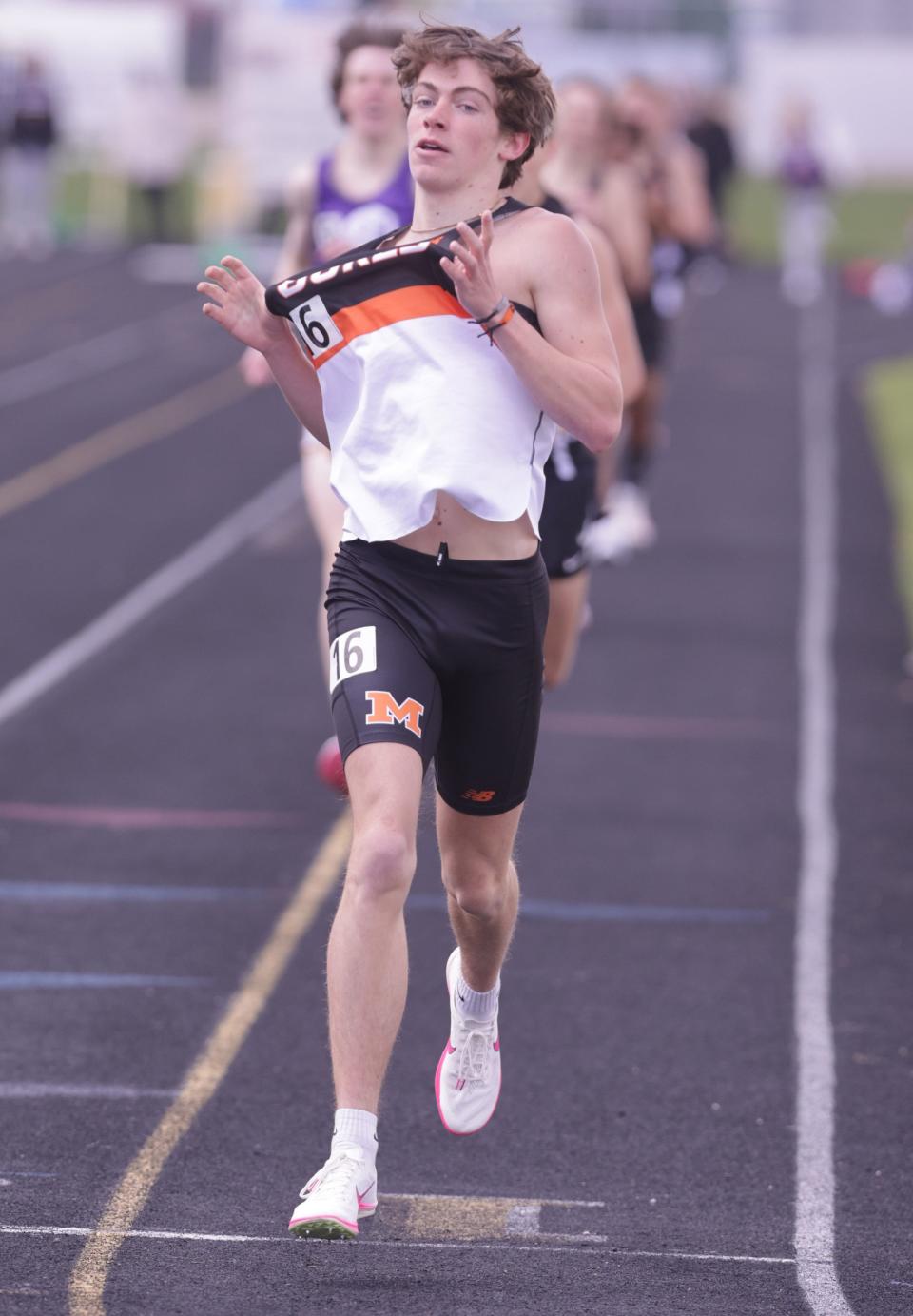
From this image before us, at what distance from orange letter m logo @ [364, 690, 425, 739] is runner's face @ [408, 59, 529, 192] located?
1.01 meters

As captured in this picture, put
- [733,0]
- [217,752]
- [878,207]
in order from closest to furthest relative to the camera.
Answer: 1. [217,752]
2. [878,207]
3. [733,0]

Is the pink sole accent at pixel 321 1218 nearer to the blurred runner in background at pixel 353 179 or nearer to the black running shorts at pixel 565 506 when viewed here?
the black running shorts at pixel 565 506

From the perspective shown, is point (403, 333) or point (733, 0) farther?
point (733, 0)

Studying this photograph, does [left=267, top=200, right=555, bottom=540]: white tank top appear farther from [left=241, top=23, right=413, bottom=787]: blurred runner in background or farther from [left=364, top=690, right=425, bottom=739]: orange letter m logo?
[left=241, top=23, right=413, bottom=787]: blurred runner in background

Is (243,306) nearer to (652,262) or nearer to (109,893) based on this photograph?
(109,893)

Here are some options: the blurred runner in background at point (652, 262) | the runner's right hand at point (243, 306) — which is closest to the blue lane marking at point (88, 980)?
the runner's right hand at point (243, 306)

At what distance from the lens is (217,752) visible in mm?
9062

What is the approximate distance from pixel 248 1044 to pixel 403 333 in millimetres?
2015

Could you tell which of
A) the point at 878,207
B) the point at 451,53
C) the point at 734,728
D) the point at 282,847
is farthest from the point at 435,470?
the point at 878,207

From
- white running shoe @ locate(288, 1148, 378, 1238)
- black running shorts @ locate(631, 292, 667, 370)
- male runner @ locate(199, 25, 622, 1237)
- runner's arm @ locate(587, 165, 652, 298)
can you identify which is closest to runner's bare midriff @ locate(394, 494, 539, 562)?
male runner @ locate(199, 25, 622, 1237)

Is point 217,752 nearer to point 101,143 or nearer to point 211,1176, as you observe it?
point 211,1176

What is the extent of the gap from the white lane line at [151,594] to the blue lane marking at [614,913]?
115 inches

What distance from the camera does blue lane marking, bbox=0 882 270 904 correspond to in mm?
7105

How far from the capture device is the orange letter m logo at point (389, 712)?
4492 millimetres
